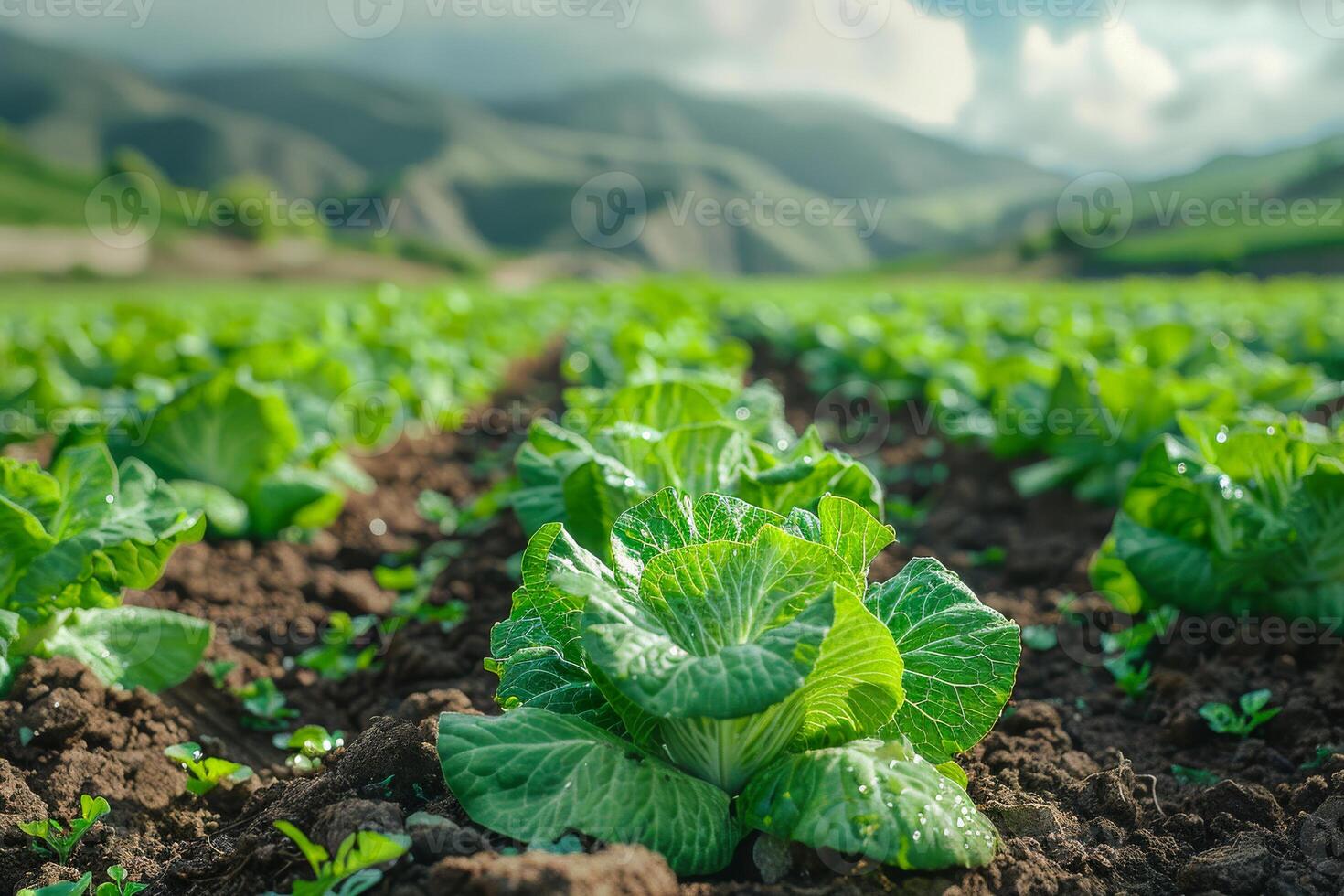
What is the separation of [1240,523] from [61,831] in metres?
3.36

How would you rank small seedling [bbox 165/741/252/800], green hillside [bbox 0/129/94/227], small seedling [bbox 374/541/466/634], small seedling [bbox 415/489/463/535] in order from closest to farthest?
1. small seedling [bbox 165/741/252/800]
2. small seedling [bbox 374/541/466/634]
3. small seedling [bbox 415/489/463/535]
4. green hillside [bbox 0/129/94/227]

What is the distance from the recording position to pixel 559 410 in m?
8.23

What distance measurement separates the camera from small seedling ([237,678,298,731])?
2.93 metres

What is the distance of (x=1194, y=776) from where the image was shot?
98.7 inches

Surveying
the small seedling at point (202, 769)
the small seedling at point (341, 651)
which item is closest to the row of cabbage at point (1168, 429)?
the small seedling at point (341, 651)

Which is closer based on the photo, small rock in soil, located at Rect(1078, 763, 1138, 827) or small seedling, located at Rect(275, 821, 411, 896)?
small seedling, located at Rect(275, 821, 411, 896)

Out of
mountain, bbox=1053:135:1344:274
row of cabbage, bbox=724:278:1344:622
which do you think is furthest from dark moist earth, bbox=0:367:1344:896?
mountain, bbox=1053:135:1344:274

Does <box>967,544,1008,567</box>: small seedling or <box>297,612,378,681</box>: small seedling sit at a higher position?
<box>967,544,1008,567</box>: small seedling

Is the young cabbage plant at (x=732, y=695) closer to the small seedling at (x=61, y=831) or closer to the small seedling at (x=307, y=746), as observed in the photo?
the small seedling at (x=307, y=746)

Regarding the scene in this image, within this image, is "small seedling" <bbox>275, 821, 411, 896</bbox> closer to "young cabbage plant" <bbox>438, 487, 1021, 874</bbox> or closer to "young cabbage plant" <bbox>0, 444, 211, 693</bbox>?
"young cabbage plant" <bbox>438, 487, 1021, 874</bbox>

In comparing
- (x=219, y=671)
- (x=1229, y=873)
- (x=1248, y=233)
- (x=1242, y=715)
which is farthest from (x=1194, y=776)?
(x=1248, y=233)

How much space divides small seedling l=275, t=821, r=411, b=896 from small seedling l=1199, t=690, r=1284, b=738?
2331mm

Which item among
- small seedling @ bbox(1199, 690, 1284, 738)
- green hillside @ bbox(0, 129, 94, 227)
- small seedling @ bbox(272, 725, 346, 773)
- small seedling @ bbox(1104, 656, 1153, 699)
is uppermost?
small seedling @ bbox(1199, 690, 1284, 738)

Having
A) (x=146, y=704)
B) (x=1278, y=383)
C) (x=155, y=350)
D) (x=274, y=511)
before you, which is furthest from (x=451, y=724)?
(x=155, y=350)
